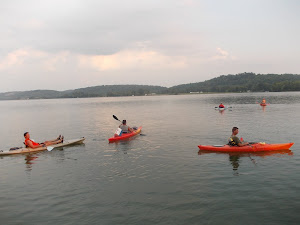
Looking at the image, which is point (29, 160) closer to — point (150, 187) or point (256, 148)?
point (150, 187)

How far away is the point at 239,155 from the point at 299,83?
19099 cm

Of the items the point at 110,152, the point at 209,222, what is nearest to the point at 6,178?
the point at 110,152

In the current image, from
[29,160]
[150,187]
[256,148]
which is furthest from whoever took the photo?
[29,160]

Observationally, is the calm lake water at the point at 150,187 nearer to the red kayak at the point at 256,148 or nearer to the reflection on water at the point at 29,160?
the reflection on water at the point at 29,160

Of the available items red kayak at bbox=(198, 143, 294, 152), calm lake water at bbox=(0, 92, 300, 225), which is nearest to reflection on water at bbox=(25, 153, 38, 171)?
calm lake water at bbox=(0, 92, 300, 225)

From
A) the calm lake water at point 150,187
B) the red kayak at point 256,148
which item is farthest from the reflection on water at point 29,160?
the red kayak at point 256,148

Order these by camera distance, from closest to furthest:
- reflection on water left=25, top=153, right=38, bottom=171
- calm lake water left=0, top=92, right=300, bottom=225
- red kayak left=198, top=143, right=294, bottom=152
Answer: calm lake water left=0, top=92, right=300, bottom=225
reflection on water left=25, top=153, right=38, bottom=171
red kayak left=198, top=143, right=294, bottom=152

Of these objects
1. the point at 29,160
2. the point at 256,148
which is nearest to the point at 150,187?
the point at 256,148

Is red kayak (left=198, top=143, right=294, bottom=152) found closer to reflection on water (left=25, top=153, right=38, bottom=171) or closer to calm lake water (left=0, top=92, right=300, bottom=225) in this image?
calm lake water (left=0, top=92, right=300, bottom=225)

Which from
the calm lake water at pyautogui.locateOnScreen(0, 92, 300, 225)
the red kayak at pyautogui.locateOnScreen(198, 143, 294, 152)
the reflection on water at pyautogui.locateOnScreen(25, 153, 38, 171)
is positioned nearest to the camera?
the calm lake water at pyautogui.locateOnScreen(0, 92, 300, 225)

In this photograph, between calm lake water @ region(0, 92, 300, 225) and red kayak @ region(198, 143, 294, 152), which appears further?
red kayak @ region(198, 143, 294, 152)

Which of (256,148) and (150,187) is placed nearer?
(150,187)

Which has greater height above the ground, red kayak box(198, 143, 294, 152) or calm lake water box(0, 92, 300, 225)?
red kayak box(198, 143, 294, 152)

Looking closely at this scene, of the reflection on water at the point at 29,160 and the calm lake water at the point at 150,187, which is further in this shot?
the reflection on water at the point at 29,160
